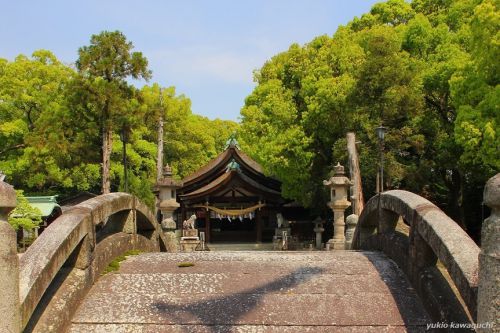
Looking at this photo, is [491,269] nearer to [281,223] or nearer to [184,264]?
[184,264]

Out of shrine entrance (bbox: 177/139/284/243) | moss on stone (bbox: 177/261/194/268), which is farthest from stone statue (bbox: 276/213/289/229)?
moss on stone (bbox: 177/261/194/268)

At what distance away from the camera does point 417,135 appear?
18562 mm

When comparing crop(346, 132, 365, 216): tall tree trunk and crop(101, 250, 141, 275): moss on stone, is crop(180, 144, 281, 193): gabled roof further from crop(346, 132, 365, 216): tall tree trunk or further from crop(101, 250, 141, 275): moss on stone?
crop(101, 250, 141, 275): moss on stone

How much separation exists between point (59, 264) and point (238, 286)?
1.26 m

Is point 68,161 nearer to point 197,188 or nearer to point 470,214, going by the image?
point 197,188

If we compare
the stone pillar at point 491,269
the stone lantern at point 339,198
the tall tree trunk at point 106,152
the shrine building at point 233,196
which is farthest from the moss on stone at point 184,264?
the shrine building at point 233,196

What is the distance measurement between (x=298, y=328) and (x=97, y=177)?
31037mm

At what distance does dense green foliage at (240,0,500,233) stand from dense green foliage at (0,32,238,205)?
708 centimetres

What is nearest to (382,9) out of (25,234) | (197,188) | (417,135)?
(417,135)

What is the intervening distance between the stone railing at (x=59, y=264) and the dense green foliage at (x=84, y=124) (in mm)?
19937

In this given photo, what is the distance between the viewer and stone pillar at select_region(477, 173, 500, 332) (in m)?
2.17

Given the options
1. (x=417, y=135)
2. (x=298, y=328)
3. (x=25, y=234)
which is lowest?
(x=25, y=234)

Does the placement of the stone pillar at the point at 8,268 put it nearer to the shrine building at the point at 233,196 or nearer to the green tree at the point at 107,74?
the green tree at the point at 107,74

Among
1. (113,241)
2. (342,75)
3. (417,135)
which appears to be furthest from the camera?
(342,75)
